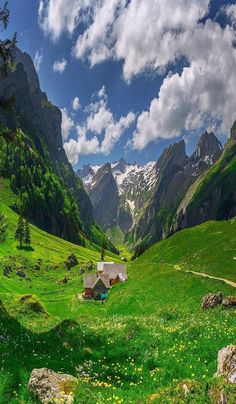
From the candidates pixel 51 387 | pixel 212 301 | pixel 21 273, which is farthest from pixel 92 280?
pixel 51 387

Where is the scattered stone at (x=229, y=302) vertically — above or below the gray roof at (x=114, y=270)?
below

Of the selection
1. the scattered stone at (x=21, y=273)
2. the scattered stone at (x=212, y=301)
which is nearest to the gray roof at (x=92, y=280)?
the scattered stone at (x=21, y=273)

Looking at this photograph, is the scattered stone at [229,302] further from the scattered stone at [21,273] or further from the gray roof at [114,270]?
the scattered stone at [21,273]

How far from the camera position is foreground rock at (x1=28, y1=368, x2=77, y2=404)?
9.81 m

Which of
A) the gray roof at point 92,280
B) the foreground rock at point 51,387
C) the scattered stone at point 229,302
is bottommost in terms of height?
the foreground rock at point 51,387

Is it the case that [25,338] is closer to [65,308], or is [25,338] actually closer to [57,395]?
[57,395]

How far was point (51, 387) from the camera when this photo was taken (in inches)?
404

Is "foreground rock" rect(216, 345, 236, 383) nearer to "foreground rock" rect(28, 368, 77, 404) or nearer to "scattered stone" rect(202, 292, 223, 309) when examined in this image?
"foreground rock" rect(28, 368, 77, 404)

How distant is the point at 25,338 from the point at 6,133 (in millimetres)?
13499

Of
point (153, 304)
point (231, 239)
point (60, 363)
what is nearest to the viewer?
point (60, 363)

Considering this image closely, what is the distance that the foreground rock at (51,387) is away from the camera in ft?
32.2

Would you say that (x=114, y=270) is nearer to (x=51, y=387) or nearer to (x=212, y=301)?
(x=212, y=301)

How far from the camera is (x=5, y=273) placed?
10862cm

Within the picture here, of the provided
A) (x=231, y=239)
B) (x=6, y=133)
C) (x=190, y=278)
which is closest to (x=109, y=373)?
(x=6, y=133)
